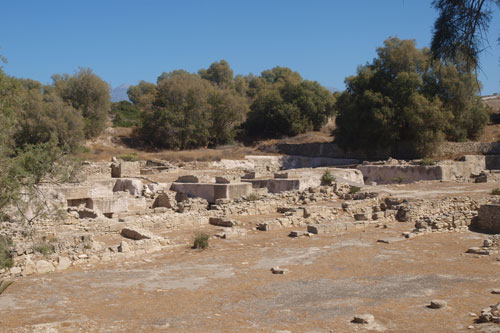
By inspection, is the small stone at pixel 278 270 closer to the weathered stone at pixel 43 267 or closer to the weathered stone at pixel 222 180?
the weathered stone at pixel 43 267

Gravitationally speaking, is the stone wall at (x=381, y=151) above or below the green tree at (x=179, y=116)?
below

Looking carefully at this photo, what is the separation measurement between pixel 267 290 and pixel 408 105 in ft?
89.5

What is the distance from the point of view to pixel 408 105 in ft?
106

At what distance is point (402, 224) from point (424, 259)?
4.48 metres

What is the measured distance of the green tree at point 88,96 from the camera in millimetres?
39781

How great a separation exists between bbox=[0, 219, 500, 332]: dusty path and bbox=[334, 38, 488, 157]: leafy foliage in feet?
72.4

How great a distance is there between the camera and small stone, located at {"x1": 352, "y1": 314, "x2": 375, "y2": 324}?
5.97 meters

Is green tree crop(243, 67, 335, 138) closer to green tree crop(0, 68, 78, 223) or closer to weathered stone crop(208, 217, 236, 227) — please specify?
weathered stone crop(208, 217, 236, 227)


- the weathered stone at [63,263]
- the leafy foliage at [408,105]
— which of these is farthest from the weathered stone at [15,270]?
the leafy foliage at [408,105]

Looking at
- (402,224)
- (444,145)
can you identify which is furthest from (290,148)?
(402,224)

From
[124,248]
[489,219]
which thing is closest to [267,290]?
[124,248]

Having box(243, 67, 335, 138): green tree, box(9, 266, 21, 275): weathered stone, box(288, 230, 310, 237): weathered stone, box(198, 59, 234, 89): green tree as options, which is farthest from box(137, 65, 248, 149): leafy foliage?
box(9, 266, 21, 275): weathered stone

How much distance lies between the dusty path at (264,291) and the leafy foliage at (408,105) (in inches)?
869

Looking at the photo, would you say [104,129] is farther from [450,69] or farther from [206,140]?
[450,69]
